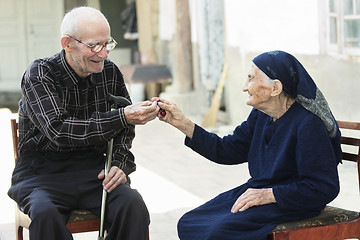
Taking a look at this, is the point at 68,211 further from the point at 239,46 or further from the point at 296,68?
the point at 239,46

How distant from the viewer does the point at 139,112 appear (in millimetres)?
3027

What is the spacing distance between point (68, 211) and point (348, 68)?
12.6 feet

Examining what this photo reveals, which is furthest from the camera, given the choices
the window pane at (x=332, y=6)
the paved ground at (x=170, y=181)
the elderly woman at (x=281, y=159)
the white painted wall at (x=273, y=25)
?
the white painted wall at (x=273, y=25)

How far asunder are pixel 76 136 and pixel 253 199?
88 centimetres

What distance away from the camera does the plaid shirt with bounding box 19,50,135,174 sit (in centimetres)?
306

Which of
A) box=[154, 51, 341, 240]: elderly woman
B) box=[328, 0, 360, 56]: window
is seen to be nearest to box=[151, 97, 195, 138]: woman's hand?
box=[154, 51, 341, 240]: elderly woman

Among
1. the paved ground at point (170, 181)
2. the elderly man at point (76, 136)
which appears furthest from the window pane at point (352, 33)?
the elderly man at point (76, 136)

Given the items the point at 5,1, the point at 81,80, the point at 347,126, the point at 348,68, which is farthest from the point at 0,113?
the point at 347,126

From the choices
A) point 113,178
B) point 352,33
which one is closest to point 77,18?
point 113,178

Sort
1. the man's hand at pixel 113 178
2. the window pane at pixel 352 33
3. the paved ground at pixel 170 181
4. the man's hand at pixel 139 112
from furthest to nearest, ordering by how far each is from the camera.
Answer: the window pane at pixel 352 33, the paved ground at pixel 170 181, the man's hand at pixel 113 178, the man's hand at pixel 139 112

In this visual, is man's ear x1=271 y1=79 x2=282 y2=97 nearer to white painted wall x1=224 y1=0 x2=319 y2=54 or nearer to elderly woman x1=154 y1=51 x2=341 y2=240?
elderly woman x1=154 y1=51 x2=341 y2=240

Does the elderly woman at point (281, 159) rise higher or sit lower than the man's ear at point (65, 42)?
lower

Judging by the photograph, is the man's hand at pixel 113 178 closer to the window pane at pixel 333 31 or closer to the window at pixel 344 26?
the window at pixel 344 26

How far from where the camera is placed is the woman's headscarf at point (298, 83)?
2666 mm
